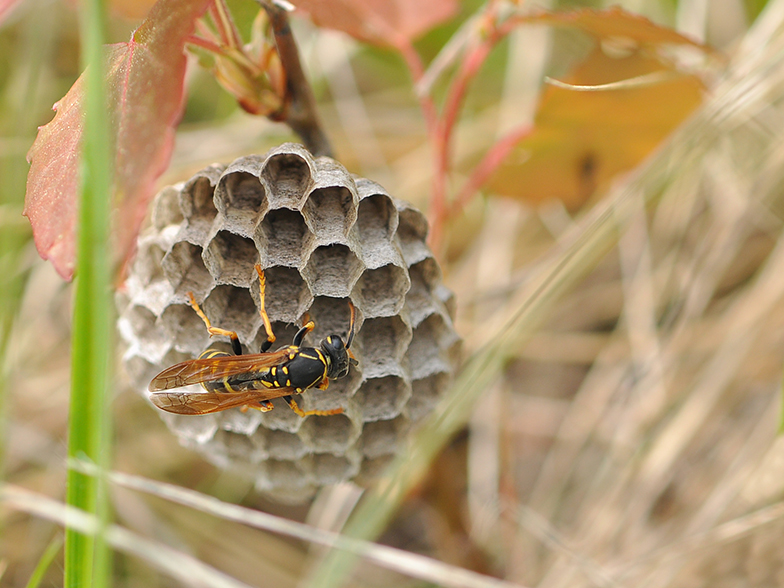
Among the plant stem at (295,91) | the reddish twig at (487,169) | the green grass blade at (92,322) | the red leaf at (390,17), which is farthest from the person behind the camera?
the reddish twig at (487,169)

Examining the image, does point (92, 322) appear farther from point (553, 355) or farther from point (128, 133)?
point (553, 355)

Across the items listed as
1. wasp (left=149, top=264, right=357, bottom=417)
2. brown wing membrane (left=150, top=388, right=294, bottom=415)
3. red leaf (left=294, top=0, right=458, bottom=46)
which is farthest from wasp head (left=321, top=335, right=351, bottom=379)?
red leaf (left=294, top=0, right=458, bottom=46)

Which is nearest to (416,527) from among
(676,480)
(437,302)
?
(676,480)

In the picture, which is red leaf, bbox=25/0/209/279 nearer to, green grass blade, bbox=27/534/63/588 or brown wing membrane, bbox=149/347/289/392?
brown wing membrane, bbox=149/347/289/392

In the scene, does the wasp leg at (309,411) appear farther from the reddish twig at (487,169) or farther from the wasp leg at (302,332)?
the reddish twig at (487,169)

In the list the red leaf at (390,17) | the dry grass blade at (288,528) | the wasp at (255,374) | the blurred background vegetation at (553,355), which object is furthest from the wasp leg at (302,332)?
the red leaf at (390,17)

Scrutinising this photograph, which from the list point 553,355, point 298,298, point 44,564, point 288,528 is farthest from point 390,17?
point 553,355
